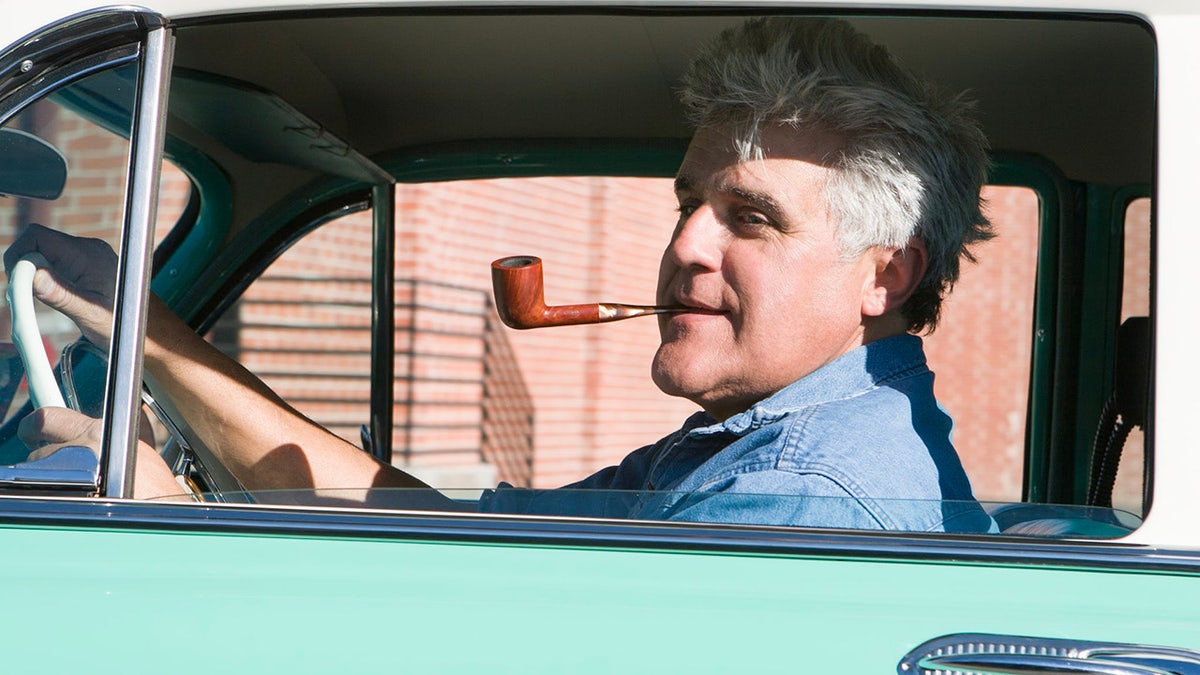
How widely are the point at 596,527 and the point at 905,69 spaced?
37.1 inches

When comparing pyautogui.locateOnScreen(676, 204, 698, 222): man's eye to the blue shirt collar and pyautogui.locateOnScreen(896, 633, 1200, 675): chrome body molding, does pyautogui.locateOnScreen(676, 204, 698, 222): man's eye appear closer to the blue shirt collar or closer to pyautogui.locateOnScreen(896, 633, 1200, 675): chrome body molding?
the blue shirt collar

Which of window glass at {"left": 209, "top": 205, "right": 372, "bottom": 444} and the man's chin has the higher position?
window glass at {"left": 209, "top": 205, "right": 372, "bottom": 444}

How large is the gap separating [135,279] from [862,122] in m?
0.99

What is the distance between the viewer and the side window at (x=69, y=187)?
1317 millimetres

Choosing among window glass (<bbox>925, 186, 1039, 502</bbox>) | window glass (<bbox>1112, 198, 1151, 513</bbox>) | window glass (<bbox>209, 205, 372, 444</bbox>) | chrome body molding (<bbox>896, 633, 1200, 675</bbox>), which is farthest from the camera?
window glass (<bbox>925, 186, 1039, 502</bbox>)

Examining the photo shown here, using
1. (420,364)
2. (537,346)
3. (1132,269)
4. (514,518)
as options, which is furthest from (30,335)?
(537,346)

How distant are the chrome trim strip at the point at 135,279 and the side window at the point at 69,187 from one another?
0.06 feet

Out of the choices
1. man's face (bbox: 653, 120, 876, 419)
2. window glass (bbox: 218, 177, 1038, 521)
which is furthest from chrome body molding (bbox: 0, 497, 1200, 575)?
window glass (bbox: 218, 177, 1038, 521)

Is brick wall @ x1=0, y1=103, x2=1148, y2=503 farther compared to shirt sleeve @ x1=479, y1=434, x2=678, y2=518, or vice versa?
brick wall @ x1=0, y1=103, x2=1148, y2=503

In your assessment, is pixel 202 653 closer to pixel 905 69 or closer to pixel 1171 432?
pixel 1171 432

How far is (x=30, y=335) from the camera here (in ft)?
4.53

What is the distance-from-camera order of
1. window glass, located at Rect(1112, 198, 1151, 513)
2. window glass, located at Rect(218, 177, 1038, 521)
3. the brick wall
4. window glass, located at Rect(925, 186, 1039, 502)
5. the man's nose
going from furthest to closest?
window glass, located at Rect(925, 186, 1039, 502), the brick wall, window glass, located at Rect(218, 177, 1038, 521), window glass, located at Rect(1112, 198, 1151, 513), the man's nose

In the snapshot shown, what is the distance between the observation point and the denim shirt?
1.35 meters

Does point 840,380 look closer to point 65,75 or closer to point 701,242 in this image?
point 701,242
